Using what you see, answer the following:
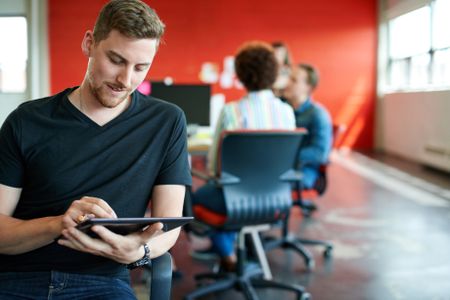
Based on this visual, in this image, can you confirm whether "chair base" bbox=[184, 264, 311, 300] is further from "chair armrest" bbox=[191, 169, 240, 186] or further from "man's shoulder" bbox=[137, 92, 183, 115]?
"man's shoulder" bbox=[137, 92, 183, 115]

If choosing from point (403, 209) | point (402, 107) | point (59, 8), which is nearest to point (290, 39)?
point (402, 107)

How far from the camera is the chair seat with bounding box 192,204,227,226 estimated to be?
2.74 meters

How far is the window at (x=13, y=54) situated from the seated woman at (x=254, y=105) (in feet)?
3.24

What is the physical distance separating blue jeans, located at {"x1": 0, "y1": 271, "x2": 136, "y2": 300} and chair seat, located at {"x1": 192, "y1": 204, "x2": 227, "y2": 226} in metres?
→ 1.30

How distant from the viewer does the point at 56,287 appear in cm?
141

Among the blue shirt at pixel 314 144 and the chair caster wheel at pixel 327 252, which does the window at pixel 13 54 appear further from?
the chair caster wheel at pixel 327 252

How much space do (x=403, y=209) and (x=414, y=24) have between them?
3846 mm

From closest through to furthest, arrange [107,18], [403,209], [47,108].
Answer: [107,18] < [47,108] < [403,209]

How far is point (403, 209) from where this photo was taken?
531 cm

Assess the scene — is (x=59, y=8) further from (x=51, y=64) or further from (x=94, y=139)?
(x=94, y=139)

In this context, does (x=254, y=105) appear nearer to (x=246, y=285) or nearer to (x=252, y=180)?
(x=252, y=180)

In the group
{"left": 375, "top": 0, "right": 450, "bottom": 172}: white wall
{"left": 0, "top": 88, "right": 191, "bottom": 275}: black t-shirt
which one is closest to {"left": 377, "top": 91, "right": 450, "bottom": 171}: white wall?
{"left": 375, "top": 0, "right": 450, "bottom": 172}: white wall

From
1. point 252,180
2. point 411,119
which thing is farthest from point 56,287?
point 411,119

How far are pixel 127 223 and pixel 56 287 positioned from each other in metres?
0.38
